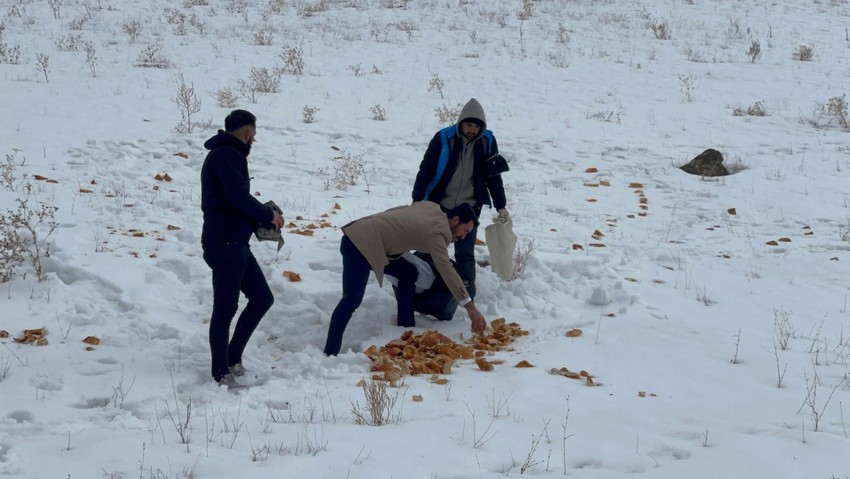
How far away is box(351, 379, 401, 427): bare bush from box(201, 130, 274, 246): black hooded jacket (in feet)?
4.51

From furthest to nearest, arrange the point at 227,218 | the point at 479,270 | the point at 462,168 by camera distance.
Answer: the point at 479,270, the point at 462,168, the point at 227,218

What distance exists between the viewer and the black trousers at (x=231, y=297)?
539 cm

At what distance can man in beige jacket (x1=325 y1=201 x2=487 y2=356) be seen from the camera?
611 centimetres

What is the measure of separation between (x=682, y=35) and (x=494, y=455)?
58.9 feet

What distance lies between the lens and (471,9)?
71.6ft

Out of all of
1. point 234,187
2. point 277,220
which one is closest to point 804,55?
point 277,220

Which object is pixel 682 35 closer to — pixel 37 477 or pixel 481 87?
pixel 481 87

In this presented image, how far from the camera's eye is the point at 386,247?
6250 mm

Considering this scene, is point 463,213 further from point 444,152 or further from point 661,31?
point 661,31

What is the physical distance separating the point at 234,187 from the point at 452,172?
2.25 meters

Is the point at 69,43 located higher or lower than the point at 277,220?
higher

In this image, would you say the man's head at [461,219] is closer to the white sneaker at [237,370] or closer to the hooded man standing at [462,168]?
the hooded man standing at [462,168]

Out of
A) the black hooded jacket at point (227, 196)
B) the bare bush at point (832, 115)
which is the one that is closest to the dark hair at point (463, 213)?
the black hooded jacket at point (227, 196)

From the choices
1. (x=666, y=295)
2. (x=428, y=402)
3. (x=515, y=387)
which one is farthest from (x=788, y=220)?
(x=428, y=402)
